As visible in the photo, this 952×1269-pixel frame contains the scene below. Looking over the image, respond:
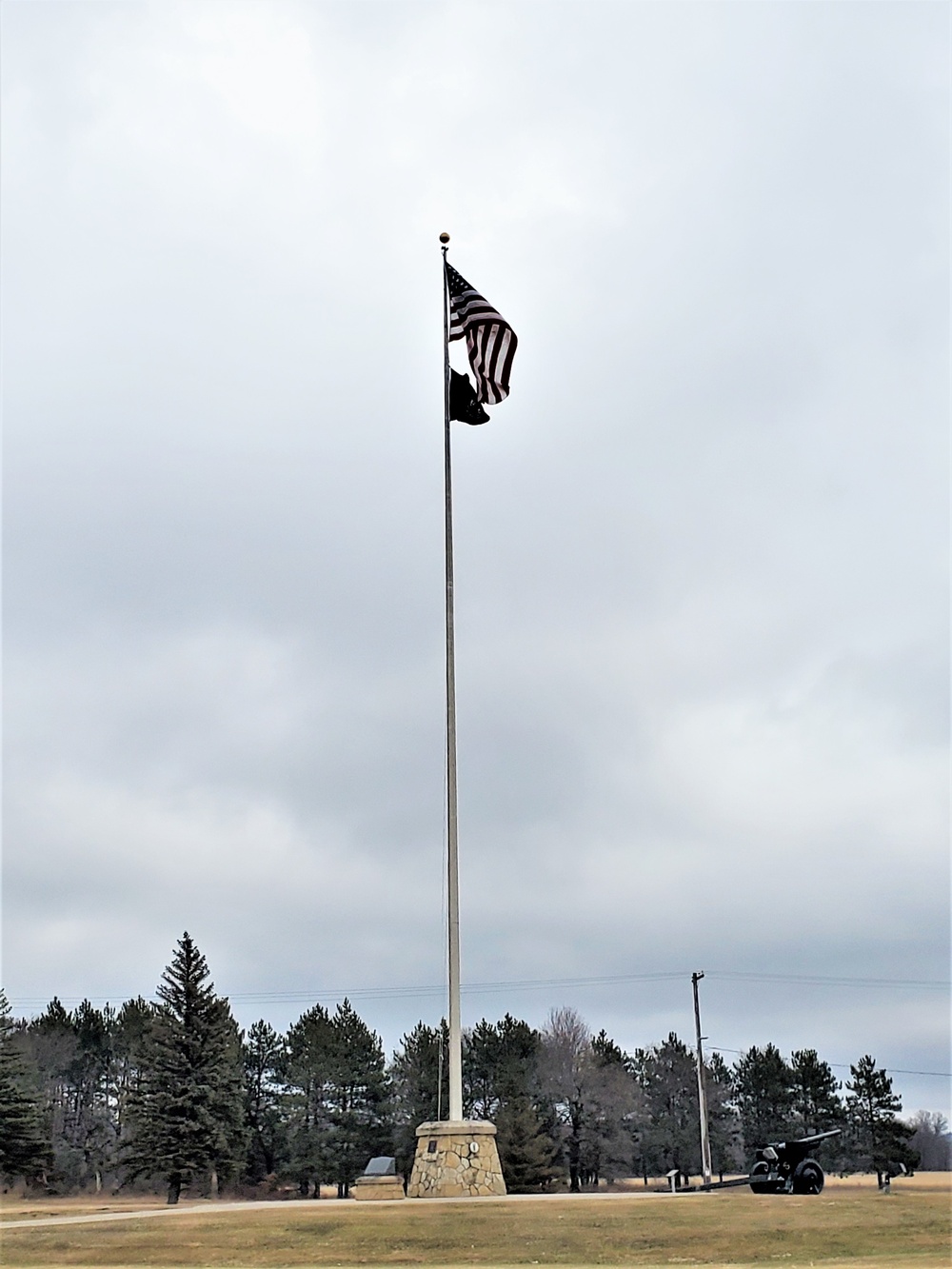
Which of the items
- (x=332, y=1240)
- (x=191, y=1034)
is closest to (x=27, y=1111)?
(x=191, y=1034)

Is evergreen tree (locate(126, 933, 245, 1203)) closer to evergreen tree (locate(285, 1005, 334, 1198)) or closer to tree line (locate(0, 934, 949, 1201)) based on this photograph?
tree line (locate(0, 934, 949, 1201))

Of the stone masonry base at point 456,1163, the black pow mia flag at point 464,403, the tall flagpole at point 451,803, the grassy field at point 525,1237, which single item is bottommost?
the grassy field at point 525,1237

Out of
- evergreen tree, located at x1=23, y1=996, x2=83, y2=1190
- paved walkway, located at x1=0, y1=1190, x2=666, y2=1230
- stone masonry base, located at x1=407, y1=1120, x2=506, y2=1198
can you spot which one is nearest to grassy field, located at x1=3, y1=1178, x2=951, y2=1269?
paved walkway, located at x1=0, y1=1190, x2=666, y2=1230

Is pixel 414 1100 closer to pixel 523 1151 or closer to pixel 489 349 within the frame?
pixel 523 1151

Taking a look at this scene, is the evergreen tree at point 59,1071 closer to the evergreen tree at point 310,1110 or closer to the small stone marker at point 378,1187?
the evergreen tree at point 310,1110

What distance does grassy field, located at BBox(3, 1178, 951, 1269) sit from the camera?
14117 millimetres

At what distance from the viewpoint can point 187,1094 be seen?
40.2 m

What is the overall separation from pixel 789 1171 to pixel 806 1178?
0.27m

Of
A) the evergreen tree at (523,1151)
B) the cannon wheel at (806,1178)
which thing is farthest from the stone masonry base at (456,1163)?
the evergreen tree at (523,1151)

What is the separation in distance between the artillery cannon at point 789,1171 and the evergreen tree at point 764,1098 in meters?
42.6

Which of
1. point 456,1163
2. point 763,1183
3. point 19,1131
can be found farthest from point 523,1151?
point 456,1163

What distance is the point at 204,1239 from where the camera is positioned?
50.2 ft

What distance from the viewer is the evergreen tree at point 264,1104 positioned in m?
55.5

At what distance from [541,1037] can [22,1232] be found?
45256 millimetres
